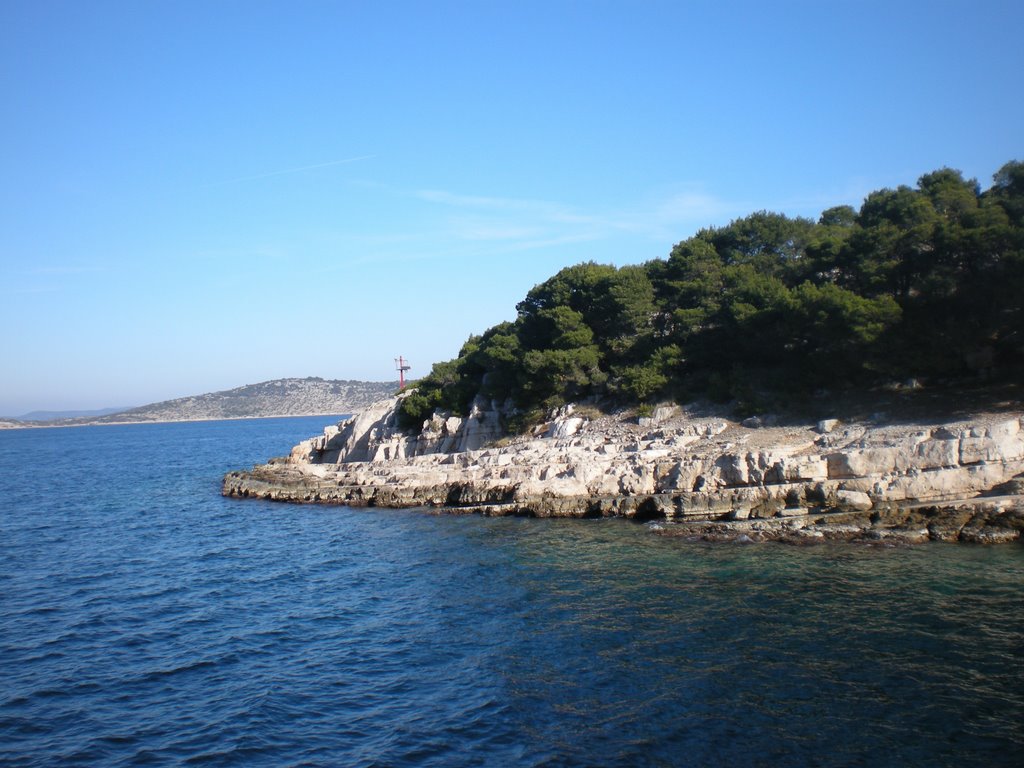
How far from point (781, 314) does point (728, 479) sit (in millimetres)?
13370

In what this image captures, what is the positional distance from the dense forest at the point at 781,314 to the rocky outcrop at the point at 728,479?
3437 millimetres

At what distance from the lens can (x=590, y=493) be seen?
1226 inches

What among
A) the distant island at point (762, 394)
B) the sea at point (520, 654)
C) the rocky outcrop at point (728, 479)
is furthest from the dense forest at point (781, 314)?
the sea at point (520, 654)

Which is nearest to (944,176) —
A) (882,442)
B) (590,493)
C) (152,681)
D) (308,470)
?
(882,442)

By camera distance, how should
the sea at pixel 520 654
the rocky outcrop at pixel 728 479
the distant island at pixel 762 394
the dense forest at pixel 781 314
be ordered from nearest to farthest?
the sea at pixel 520 654 → the rocky outcrop at pixel 728 479 → the distant island at pixel 762 394 → the dense forest at pixel 781 314

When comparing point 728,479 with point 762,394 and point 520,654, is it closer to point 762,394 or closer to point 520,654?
point 762,394

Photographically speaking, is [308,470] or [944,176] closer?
[944,176]

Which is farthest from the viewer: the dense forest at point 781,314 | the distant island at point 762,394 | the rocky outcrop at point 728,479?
the dense forest at point 781,314

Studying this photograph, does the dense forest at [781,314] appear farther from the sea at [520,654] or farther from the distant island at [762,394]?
the sea at [520,654]

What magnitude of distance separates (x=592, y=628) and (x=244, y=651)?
25.1 ft

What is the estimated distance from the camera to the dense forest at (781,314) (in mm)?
32375

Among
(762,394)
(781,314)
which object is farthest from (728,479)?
(781,314)

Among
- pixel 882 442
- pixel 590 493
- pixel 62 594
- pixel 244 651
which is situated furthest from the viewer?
pixel 590 493

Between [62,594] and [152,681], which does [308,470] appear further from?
[152,681]
